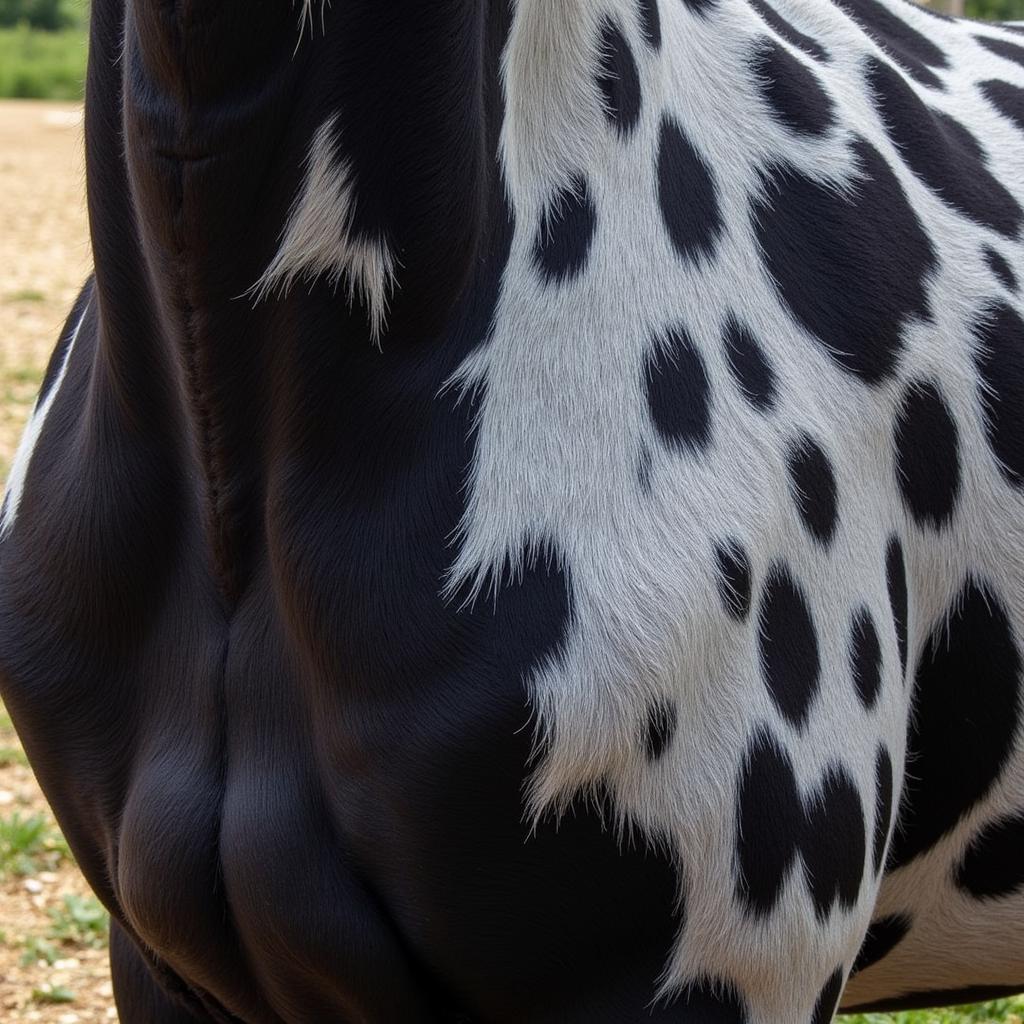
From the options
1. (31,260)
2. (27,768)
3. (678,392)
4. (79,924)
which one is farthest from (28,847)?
(31,260)

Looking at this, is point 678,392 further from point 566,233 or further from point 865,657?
point 865,657

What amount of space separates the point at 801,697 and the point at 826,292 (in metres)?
0.36

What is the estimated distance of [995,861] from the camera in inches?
61.6

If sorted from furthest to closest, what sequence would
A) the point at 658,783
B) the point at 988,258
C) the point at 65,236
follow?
1. the point at 65,236
2. the point at 988,258
3. the point at 658,783

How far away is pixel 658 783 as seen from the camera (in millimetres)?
1150

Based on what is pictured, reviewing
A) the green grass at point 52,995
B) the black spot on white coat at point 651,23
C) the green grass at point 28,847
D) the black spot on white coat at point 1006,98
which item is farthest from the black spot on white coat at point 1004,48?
the green grass at point 28,847

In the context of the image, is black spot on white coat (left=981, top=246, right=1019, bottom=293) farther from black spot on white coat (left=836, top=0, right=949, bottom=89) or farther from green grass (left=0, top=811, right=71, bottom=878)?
green grass (left=0, top=811, right=71, bottom=878)

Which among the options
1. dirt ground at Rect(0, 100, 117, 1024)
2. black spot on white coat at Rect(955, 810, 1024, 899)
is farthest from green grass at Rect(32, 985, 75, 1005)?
black spot on white coat at Rect(955, 810, 1024, 899)

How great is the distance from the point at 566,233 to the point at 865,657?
43cm

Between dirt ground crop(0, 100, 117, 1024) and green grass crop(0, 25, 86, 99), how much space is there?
20.4ft

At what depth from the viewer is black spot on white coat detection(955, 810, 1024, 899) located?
1548mm

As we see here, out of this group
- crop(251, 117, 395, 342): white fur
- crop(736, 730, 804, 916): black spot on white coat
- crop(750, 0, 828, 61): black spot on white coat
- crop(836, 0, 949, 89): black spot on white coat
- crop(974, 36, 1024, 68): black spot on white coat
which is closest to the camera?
crop(251, 117, 395, 342): white fur

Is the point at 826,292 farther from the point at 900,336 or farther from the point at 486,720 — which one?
the point at 486,720

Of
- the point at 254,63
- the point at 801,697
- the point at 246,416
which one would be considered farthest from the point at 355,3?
the point at 801,697
